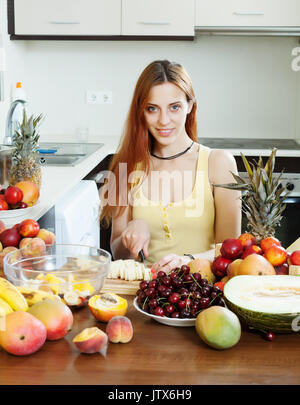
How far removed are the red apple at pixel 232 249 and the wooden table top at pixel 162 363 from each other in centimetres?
24

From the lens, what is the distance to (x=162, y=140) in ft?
6.53

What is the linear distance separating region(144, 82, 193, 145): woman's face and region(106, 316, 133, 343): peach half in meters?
1.08

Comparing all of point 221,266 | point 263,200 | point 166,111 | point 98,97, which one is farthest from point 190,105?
point 98,97

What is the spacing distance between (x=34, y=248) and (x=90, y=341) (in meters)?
0.42

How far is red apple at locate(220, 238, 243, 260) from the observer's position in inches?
48.0

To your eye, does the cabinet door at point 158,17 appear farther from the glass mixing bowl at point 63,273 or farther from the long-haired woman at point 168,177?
the glass mixing bowl at point 63,273

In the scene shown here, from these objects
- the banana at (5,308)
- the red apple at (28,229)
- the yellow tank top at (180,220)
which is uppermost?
the red apple at (28,229)

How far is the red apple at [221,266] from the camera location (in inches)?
48.0

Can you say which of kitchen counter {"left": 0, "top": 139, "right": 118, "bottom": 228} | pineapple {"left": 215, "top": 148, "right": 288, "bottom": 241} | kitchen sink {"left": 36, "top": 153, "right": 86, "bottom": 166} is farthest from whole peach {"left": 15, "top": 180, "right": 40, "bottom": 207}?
kitchen sink {"left": 36, "top": 153, "right": 86, "bottom": 166}

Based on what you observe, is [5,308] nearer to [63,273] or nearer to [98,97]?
[63,273]

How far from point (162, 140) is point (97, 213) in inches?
39.5

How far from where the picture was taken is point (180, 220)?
1987 mm

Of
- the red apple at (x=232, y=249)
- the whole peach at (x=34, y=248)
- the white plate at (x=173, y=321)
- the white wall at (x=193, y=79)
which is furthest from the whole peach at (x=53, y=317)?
the white wall at (x=193, y=79)
